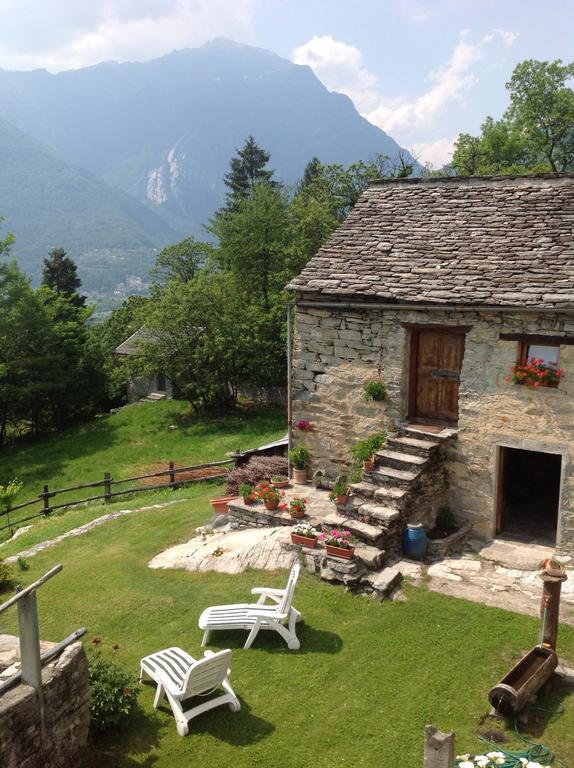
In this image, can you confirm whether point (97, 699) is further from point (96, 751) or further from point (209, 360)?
point (209, 360)

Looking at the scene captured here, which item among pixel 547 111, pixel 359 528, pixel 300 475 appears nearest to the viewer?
pixel 359 528

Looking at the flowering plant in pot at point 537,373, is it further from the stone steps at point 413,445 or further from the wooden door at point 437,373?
the stone steps at point 413,445

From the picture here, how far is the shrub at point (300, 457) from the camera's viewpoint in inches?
533

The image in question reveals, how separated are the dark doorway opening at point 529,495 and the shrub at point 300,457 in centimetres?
414

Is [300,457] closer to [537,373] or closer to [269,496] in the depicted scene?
[269,496]

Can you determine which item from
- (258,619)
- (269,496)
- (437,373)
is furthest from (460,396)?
(258,619)

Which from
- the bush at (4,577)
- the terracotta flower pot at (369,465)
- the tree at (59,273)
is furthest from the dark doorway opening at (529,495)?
the tree at (59,273)

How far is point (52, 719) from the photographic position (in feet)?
19.2

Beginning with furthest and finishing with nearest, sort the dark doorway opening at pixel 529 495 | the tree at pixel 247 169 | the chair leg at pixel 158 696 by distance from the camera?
the tree at pixel 247 169, the dark doorway opening at pixel 529 495, the chair leg at pixel 158 696

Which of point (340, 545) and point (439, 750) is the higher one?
point (439, 750)

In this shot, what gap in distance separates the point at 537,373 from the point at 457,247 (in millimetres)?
3295

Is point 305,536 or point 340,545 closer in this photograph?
point 340,545

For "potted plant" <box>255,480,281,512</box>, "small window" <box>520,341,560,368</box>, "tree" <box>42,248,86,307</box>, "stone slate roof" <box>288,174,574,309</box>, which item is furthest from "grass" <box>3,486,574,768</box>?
"tree" <box>42,248,86,307</box>

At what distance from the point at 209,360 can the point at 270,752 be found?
2232 cm
